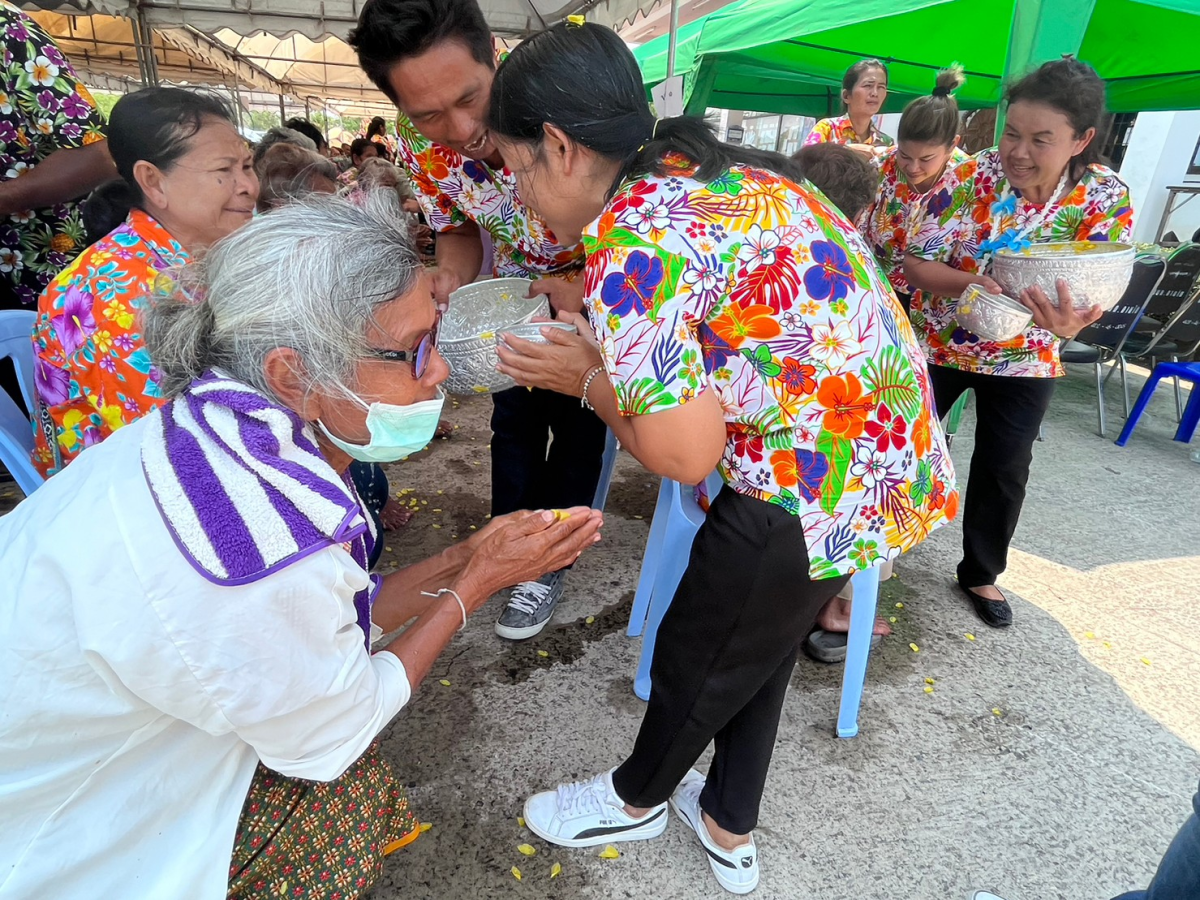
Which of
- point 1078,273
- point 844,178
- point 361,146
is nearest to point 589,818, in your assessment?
point 1078,273

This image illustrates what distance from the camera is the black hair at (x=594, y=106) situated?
3.63 feet

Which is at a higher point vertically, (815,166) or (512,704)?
(815,166)

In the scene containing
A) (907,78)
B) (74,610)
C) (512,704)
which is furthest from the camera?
(907,78)

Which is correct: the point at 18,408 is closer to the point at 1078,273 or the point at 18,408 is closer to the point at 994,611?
the point at 1078,273

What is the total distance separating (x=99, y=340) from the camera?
1581 mm

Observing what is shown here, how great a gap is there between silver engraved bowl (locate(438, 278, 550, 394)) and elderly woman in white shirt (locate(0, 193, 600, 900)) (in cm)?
20

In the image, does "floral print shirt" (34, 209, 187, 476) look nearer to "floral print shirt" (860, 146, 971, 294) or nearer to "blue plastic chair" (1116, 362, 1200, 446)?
"floral print shirt" (860, 146, 971, 294)

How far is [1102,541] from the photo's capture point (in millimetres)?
→ 3334

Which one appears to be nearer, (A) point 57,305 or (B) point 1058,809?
(A) point 57,305

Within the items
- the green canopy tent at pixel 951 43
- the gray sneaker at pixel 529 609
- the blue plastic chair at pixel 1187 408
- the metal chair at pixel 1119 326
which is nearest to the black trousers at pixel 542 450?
the gray sneaker at pixel 529 609

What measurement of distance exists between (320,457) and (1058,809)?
2.15 m

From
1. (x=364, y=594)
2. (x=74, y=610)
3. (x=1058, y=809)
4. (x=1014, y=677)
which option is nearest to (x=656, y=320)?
(x=364, y=594)

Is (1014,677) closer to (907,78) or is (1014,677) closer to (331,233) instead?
(331,233)

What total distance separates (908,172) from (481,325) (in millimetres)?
2317
